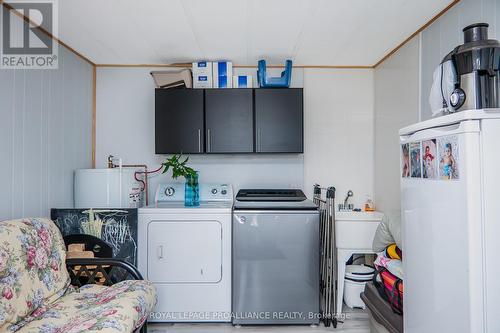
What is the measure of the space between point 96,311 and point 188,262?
1.00 m

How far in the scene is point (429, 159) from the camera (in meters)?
1.40

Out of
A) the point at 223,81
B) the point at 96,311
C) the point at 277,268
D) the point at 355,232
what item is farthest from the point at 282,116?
the point at 96,311

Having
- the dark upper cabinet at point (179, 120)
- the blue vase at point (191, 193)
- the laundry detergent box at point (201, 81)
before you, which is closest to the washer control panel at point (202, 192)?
the blue vase at point (191, 193)

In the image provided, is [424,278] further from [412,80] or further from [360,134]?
[360,134]

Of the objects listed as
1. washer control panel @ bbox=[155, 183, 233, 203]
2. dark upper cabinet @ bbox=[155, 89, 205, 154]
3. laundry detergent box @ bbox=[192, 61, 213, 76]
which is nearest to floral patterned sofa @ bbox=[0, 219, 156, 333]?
washer control panel @ bbox=[155, 183, 233, 203]

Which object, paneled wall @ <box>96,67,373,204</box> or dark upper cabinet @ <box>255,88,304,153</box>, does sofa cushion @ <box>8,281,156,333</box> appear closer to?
paneled wall @ <box>96,67,373,204</box>

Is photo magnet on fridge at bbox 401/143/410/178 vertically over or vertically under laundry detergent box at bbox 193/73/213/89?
under

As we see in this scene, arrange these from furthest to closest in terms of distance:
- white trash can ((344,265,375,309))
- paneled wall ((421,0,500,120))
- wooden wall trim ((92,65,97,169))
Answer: wooden wall trim ((92,65,97,169))
white trash can ((344,265,375,309))
paneled wall ((421,0,500,120))

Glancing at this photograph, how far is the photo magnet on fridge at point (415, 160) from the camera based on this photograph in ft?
4.88

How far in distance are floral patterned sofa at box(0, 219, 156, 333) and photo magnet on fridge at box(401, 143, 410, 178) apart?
1.64 m

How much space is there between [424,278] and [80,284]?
2.21 metres

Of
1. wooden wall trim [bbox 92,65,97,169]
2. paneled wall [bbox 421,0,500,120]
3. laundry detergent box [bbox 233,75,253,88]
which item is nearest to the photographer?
paneled wall [bbox 421,0,500,120]

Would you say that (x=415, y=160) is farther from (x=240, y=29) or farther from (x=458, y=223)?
(x=240, y=29)

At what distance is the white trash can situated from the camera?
2.96 metres
